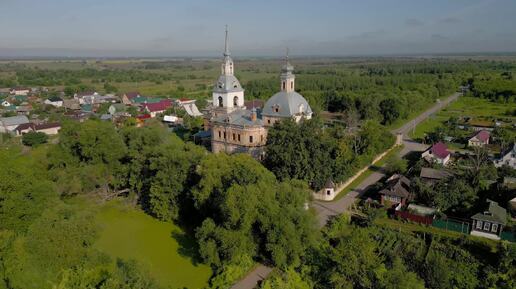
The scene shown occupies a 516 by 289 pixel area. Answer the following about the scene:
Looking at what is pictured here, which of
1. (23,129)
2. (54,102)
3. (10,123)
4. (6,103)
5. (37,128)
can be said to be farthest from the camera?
(54,102)

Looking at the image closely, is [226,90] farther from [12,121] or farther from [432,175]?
[12,121]

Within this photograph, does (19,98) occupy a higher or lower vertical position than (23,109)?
higher

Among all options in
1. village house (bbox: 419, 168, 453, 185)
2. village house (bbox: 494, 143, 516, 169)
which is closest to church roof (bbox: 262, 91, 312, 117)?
village house (bbox: 419, 168, 453, 185)

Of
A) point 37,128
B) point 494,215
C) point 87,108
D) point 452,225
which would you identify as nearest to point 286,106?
point 452,225

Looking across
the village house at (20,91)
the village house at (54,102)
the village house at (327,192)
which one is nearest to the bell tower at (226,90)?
the village house at (327,192)

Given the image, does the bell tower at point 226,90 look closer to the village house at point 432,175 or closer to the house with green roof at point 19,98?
the village house at point 432,175

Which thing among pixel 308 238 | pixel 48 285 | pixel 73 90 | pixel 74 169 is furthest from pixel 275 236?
pixel 73 90
